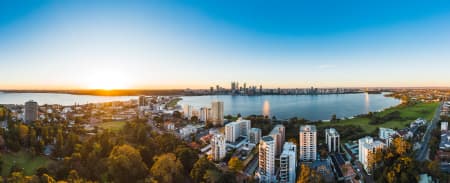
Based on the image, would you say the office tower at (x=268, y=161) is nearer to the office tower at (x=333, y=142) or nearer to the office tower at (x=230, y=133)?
the office tower at (x=333, y=142)

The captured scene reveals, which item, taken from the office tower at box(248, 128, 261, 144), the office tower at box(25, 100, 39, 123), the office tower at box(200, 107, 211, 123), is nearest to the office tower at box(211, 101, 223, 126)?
the office tower at box(200, 107, 211, 123)

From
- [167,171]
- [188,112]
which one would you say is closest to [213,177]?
[167,171]

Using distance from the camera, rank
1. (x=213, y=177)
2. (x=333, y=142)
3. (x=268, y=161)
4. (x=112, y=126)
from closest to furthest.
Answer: (x=213, y=177) < (x=268, y=161) < (x=333, y=142) < (x=112, y=126)

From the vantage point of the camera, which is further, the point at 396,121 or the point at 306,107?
the point at 306,107

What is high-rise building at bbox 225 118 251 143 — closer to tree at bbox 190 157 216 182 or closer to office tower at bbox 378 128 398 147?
tree at bbox 190 157 216 182

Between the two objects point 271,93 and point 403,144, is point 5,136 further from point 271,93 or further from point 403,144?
point 271,93

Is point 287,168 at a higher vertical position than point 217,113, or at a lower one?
lower

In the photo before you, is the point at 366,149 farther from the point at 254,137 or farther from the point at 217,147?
the point at 217,147
